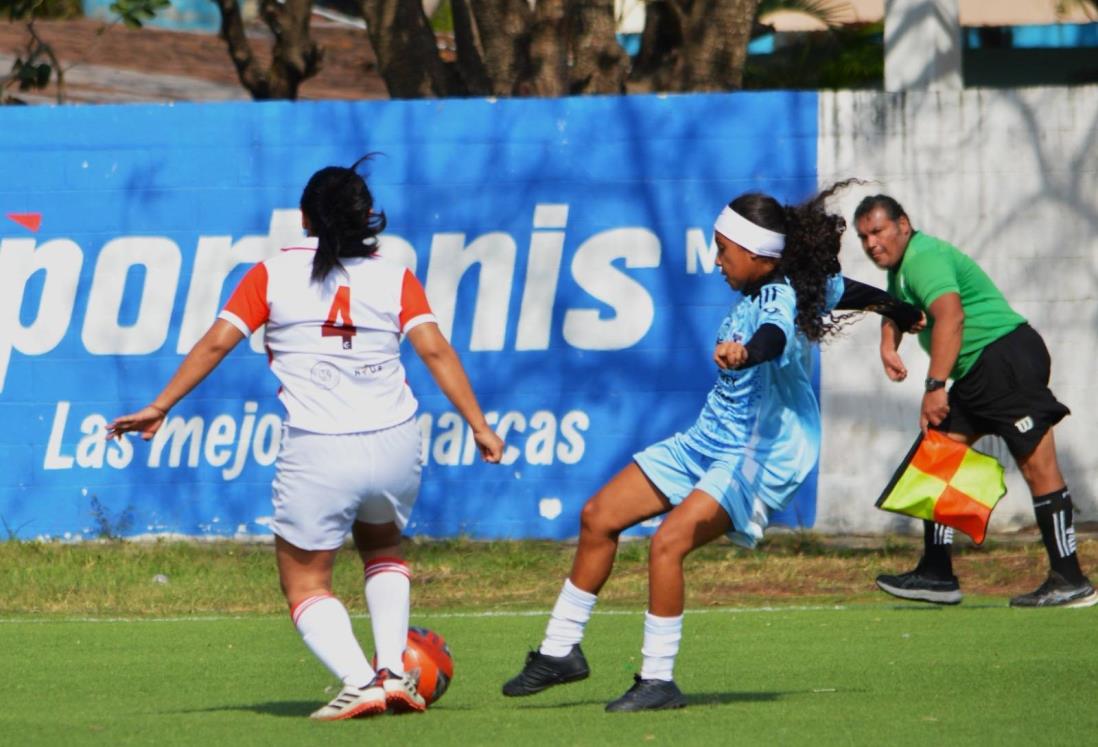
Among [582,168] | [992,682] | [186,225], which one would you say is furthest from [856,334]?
[992,682]

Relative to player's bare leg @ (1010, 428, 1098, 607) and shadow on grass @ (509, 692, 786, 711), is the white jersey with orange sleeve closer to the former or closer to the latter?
shadow on grass @ (509, 692, 786, 711)

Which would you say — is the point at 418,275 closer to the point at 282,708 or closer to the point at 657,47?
the point at 657,47

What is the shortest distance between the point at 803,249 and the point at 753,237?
187mm

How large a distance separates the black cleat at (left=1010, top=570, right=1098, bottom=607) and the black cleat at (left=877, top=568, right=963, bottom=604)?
32 centimetres

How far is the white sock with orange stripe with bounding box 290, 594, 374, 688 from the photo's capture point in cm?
605

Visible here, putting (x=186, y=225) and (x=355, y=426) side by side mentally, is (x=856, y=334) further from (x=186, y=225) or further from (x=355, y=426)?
(x=355, y=426)

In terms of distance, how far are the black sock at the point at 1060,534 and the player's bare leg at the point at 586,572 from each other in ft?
11.5

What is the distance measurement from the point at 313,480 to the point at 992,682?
2671 mm


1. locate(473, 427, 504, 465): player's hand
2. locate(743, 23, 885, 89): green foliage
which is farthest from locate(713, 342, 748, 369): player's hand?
locate(743, 23, 885, 89): green foliage

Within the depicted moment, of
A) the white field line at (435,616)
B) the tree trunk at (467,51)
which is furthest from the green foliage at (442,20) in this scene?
the white field line at (435,616)

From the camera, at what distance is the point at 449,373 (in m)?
6.27

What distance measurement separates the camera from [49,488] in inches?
468

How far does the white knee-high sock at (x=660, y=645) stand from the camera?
611cm

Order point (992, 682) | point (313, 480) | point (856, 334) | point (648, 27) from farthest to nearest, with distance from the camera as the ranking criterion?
1. point (648, 27)
2. point (856, 334)
3. point (992, 682)
4. point (313, 480)
